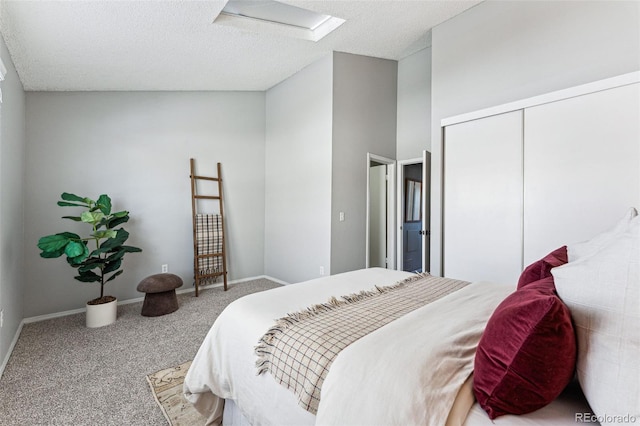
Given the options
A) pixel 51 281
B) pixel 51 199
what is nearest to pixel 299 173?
pixel 51 199

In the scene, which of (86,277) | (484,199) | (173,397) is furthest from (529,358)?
(86,277)

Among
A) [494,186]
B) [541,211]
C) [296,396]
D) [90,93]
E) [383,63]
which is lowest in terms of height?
[296,396]

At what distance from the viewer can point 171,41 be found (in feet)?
9.37

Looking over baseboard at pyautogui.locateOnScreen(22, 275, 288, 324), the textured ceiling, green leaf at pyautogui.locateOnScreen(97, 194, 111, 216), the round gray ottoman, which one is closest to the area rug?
the round gray ottoman

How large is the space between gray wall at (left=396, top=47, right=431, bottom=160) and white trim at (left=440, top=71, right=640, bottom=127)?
1.51 m

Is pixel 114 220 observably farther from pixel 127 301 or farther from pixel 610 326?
pixel 610 326

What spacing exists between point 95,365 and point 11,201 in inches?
66.2

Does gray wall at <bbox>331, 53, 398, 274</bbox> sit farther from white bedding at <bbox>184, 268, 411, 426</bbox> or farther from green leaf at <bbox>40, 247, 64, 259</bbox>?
green leaf at <bbox>40, 247, 64, 259</bbox>

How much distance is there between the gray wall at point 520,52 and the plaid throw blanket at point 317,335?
6.19ft

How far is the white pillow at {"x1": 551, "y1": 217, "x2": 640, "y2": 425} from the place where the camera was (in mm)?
690

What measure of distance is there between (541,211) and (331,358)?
2.18 metres

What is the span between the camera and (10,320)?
259 centimetres

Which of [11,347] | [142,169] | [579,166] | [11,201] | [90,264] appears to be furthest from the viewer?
[142,169]

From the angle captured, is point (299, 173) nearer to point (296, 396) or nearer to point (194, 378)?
point (194, 378)
